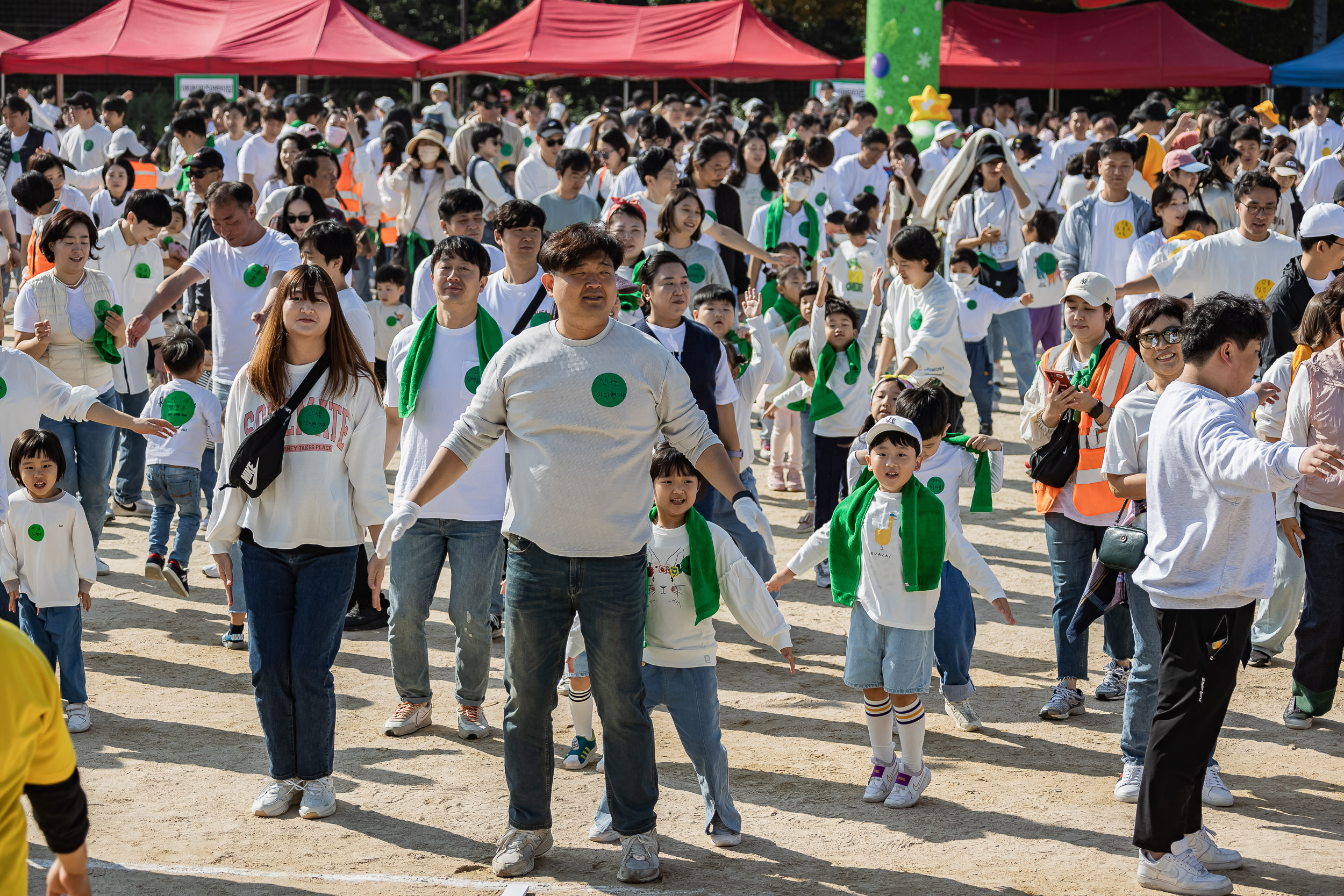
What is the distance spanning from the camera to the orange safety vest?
5.66 m

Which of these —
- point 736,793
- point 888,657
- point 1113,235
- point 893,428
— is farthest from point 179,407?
point 1113,235

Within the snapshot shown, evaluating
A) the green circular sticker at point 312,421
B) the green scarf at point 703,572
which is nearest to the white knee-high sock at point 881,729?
the green scarf at point 703,572

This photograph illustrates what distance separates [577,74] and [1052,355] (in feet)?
63.7

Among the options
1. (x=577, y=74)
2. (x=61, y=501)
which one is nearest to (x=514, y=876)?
(x=61, y=501)

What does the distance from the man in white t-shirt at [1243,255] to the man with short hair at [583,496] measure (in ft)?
13.8

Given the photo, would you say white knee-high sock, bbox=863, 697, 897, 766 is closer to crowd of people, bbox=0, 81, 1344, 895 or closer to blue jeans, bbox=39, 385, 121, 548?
crowd of people, bbox=0, 81, 1344, 895

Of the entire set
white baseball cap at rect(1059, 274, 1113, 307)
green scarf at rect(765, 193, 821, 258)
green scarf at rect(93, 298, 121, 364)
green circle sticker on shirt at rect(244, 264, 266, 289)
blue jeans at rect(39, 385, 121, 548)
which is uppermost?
green scarf at rect(765, 193, 821, 258)

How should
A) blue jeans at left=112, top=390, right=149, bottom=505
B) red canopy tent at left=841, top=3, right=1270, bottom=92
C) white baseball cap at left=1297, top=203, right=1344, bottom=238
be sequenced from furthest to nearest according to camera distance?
1. red canopy tent at left=841, top=3, right=1270, bottom=92
2. blue jeans at left=112, top=390, right=149, bottom=505
3. white baseball cap at left=1297, top=203, right=1344, bottom=238

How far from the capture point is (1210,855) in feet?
15.0

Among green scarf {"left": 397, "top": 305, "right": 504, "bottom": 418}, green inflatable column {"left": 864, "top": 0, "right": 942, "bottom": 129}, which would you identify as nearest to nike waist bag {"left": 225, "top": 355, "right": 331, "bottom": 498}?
green scarf {"left": 397, "top": 305, "right": 504, "bottom": 418}

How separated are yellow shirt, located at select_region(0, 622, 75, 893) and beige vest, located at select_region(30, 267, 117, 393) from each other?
481 centimetres

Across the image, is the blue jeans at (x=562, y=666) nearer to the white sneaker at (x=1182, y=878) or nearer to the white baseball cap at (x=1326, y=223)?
the white sneaker at (x=1182, y=878)

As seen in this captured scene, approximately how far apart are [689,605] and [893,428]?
3.17 feet

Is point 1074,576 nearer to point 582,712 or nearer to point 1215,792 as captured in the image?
point 1215,792
